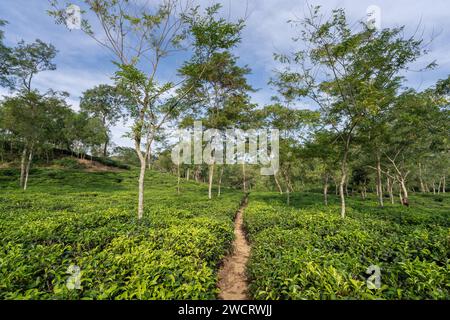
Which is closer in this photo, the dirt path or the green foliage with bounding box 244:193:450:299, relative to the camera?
the green foliage with bounding box 244:193:450:299

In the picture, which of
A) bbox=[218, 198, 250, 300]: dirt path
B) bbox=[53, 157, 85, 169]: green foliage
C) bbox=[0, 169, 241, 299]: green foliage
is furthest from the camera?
bbox=[53, 157, 85, 169]: green foliage

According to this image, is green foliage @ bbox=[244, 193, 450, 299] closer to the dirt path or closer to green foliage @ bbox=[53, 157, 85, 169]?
the dirt path

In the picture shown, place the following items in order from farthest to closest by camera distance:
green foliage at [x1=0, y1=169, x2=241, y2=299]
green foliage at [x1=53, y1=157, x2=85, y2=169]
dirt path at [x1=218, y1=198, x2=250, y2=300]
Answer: green foliage at [x1=53, y1=157, x2=85, y2=169] < dirt path at [x1=218, y1=198, x2=250, y2=300] < green foliage at [x1=0, y1=169, x2=241, y2=299]

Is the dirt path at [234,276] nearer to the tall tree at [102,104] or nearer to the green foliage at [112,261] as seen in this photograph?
the green foliage at [112,261]

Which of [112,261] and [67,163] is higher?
[67,163]

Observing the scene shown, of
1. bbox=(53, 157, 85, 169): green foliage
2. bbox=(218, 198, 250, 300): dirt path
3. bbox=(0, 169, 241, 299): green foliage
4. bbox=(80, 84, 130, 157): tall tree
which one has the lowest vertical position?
bbox=(218, 198, 250, 300): dirt path

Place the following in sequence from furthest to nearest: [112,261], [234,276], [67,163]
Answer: [67,163], [234,276], [112,261]

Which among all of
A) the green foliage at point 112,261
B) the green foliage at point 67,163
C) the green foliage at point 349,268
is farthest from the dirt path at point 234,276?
the green foliage at point 67,163

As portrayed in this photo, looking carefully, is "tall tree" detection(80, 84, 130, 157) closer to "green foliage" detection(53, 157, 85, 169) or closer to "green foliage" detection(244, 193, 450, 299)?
"green foliage" detection(53, 157, 85, 169)

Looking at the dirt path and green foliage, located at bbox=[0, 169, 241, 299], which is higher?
Answer: green foliage, located at bbox=[0, 169, 241, 299]


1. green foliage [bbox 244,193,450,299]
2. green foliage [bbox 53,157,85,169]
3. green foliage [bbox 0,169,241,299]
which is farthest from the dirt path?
green foliage [bbox 53,157,85,169]

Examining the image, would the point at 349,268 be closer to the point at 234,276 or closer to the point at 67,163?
the point at 234,276

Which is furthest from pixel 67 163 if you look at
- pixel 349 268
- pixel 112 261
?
pixel 349 268

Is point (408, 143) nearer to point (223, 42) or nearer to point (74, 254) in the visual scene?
point (223, 42)
